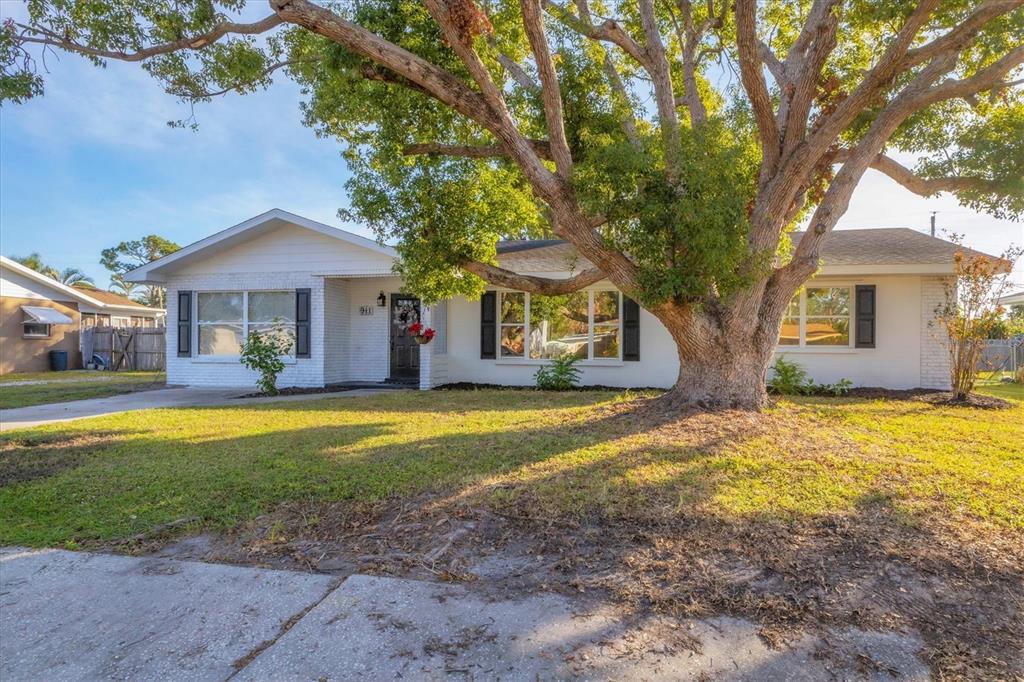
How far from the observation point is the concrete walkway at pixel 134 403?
328 inches

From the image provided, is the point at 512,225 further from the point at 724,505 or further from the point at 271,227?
the point at 271,227

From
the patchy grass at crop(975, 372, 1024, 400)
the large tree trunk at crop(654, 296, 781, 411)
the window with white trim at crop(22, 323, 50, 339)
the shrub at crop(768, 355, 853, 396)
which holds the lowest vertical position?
the patchy grass at crop(975, 372, 1024, 400)

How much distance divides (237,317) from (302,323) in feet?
6.40

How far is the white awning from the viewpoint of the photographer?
61.9 feet

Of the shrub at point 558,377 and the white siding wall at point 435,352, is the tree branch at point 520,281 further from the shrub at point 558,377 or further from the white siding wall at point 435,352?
the white siding wall at point 435,352

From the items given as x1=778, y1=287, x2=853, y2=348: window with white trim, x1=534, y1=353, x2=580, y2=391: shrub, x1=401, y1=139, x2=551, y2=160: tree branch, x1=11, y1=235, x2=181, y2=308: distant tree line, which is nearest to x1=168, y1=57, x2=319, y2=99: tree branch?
x1=401, y1=139, x2=551, y2=160: tree branch

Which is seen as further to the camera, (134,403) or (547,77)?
(134,403)

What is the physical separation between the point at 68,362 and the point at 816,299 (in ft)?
80.5

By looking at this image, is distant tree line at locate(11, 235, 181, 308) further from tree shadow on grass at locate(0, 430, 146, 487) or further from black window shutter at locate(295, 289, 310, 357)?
tree shadow on grass at locate(0, 430, 146, 487)

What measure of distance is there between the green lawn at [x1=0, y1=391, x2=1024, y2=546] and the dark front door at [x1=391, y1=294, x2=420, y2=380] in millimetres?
5300

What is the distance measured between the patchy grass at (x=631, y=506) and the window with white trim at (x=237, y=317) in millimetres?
6029

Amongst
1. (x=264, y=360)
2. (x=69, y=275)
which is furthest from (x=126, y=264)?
(x=264, y=360)

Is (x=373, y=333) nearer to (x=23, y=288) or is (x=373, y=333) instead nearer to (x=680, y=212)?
(x=680, y=212)

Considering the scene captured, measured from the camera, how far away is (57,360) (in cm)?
1994
